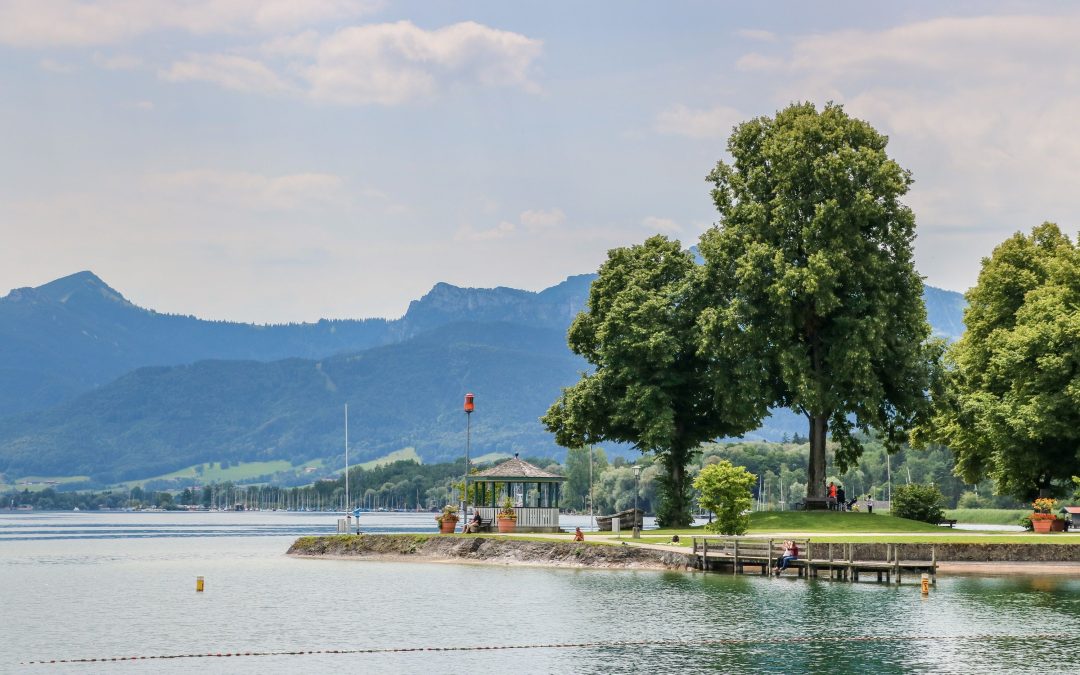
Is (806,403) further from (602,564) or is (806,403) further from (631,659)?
(631,659)

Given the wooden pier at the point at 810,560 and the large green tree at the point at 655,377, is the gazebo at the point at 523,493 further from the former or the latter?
the wooden pier at the point at 810,560

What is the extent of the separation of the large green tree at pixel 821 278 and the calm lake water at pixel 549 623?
20199mm

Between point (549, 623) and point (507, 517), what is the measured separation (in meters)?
39.2

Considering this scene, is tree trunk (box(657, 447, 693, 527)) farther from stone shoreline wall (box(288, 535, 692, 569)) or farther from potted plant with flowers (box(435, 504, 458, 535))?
stone shoreline wall (box(288, 535, 692, 569))

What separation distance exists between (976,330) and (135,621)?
6360 cm

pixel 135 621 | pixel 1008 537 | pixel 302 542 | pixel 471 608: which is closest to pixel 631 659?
pixel 471 608

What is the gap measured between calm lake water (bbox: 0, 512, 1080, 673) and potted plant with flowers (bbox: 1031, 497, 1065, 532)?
676 inches

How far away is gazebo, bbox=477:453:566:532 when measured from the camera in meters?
91.6

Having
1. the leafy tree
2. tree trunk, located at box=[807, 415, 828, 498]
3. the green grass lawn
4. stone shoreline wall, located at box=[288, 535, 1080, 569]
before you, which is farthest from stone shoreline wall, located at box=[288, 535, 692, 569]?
the green grass lawn

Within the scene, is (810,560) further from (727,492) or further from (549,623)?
(549,623)

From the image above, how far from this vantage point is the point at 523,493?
92.3 m

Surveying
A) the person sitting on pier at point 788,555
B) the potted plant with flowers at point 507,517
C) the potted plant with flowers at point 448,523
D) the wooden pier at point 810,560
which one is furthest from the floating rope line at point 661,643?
the potted plant with flowers at point 448,523

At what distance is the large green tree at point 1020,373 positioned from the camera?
85.1 m

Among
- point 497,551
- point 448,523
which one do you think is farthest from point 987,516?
point 497,551
